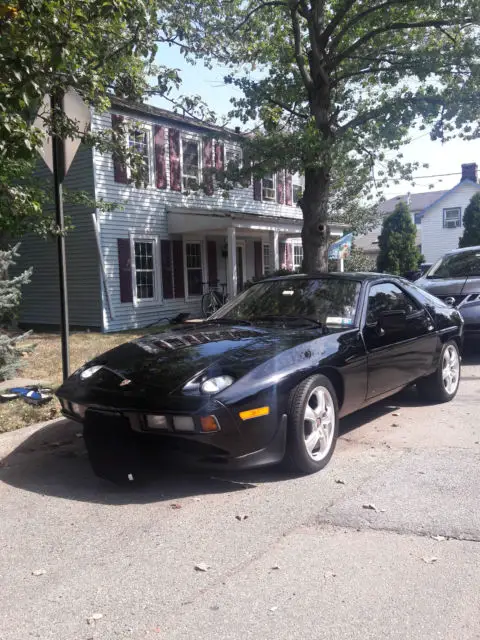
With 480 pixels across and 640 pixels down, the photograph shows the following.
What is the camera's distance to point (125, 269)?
15367mm

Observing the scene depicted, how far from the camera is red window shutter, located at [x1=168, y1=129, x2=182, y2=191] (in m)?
16.6

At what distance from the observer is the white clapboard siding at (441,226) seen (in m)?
39.4

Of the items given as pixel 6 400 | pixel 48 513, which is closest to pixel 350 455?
pixel 48 513

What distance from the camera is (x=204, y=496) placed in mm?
3844

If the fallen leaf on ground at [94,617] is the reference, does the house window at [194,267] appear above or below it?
above

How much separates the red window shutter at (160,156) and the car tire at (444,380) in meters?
11.6

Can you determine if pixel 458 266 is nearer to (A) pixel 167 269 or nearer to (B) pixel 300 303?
(B) pixel 300 303

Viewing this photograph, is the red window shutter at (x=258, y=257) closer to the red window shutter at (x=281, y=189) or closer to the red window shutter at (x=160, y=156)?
the red window shutter at (x=281, y=189)

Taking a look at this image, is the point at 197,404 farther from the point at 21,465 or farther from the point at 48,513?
the point at 21,465

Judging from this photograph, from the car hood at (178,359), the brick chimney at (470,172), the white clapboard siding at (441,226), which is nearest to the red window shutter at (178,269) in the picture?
the car hood at (178,359)

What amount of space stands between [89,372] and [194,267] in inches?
539

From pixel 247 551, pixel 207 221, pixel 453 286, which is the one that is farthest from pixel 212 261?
pixel 247 551

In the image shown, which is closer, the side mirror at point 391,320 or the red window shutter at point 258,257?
the side mirror at point 391,320

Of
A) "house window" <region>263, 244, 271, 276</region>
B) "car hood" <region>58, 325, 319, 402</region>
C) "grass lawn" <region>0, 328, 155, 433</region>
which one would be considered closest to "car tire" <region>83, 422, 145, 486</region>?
"car hood" <region>58, 325, 319, 402</region>
